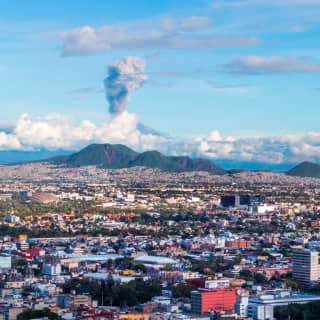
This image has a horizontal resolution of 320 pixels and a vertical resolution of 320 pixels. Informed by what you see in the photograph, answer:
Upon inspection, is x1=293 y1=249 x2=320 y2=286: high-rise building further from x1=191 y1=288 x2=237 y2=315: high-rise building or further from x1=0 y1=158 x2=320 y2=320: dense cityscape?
x1=191 y1=288 x2=237 y2=315: high-rise building

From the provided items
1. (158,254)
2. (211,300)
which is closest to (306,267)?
(211,300)

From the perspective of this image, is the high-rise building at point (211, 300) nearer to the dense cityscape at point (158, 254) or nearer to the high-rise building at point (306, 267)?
the dense cityscape at point (158, 254)

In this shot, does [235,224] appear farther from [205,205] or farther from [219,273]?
[219,273]

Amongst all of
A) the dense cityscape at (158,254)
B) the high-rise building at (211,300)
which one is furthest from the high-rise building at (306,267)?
the high-rise building at (211,300)

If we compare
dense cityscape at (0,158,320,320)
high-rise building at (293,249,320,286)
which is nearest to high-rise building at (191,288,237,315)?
dense cityscape at (0,158,320,320)

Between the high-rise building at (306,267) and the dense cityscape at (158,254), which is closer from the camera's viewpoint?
the dense cityscape at (158,254)

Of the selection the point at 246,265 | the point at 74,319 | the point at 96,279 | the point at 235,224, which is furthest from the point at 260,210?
the point at 74,319
